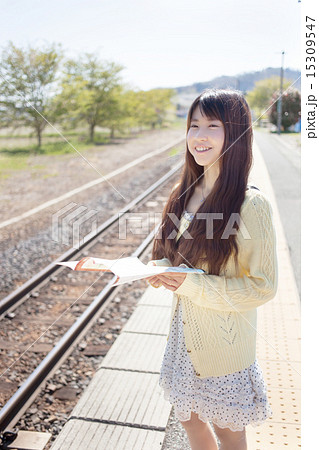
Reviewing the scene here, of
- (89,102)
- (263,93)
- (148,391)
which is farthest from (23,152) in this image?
(263,93)

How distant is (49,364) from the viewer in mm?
2939

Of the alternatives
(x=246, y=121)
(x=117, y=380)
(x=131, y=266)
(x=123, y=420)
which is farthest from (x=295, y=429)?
(x=246, y=121)

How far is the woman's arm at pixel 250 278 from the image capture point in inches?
53.2

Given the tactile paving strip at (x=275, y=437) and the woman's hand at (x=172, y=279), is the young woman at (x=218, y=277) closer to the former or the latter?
the woman's hand at (x=172, y=279)

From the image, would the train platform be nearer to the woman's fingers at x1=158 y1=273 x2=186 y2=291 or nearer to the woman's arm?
the woman's arm

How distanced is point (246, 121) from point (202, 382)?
3.01 feet

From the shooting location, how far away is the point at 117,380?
8.96 ft

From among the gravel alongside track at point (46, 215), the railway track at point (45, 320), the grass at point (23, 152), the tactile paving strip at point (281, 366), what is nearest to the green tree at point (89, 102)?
the gravel alongside track at point (46, 215)

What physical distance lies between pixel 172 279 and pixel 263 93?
112 centimetres

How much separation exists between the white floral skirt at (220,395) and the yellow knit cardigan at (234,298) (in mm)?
34

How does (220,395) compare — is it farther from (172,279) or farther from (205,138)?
(205,138)

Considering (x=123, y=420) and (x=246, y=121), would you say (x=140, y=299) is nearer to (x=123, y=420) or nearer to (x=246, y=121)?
(x=123, y=420)

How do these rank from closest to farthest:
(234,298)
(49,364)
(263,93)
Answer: (234,298)
(263,93)
(49,364)

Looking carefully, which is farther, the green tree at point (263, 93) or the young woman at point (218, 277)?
the green tree at point (263, 93)
